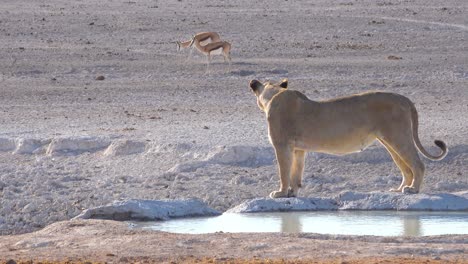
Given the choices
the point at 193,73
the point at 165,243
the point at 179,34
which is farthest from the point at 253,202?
the point at 179,34

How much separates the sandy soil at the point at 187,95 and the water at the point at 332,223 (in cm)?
106

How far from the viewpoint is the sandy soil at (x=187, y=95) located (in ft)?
47.0

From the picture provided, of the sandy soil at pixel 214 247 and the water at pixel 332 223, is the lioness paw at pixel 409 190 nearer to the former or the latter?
the water at pixel 332 223

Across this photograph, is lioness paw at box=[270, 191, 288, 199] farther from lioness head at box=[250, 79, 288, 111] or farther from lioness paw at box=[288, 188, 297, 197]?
lioness head at box=[250, 79, 288, 111]

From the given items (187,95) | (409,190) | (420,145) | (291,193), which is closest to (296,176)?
(291,193)

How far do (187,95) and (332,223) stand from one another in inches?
409

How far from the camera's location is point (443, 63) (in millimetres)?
27062

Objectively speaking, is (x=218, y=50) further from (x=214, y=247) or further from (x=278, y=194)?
(x=214, y=247)

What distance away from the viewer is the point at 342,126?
13586mm

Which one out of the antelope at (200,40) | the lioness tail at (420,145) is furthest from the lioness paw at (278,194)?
the antelope at (200,40)

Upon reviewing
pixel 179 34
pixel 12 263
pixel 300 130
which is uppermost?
pixel 179 34

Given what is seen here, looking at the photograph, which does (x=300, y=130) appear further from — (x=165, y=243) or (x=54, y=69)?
(x=54, y=69)

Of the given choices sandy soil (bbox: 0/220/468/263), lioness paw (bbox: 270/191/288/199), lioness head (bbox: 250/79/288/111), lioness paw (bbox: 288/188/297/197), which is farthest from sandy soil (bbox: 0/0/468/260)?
lioness head (bbox: 250/79/288/111)

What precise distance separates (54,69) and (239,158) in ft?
37.5
